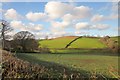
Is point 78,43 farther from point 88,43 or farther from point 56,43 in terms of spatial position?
point 56,43

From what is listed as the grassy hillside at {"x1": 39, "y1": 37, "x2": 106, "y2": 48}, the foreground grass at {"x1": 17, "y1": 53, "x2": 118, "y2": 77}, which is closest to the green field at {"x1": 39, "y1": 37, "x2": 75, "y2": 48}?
the grassy hillside at {"x1": 39, "y1": 37, "x2": 106, "y2": 48}

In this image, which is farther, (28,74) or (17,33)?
(17,33)

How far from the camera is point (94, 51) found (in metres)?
8.02

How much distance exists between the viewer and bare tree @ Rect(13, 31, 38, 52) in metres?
5.98

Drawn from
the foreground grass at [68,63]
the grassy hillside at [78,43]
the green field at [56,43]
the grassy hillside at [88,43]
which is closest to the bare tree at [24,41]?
the foreground grass at [68,63]

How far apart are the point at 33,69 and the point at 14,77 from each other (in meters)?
0.44

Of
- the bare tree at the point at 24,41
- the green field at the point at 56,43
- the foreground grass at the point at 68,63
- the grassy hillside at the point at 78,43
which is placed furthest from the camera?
the grassy hillside at the point at 78,43

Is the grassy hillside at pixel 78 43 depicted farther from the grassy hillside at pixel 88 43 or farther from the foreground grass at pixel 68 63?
the foreground grass at pixel 68 63

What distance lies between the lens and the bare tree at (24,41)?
5.98 meters

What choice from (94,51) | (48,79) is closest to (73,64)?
(48,79)

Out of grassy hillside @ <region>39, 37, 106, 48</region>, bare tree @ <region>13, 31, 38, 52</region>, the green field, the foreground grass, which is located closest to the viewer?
the foreground grass

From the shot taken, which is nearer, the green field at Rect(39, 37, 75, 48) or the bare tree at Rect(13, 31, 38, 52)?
the bare tree at Rect(13, 31, 38, 52)

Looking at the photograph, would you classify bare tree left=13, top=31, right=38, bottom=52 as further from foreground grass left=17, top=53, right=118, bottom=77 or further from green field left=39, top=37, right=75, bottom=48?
green field left=39, top=37, right=75, bottom=48

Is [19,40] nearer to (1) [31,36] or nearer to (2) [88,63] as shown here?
(1) [31,36]
